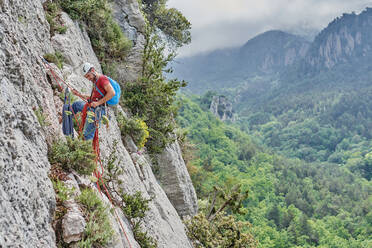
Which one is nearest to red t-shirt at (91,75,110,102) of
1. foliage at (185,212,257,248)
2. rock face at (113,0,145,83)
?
rock face at (113,0,145,83)

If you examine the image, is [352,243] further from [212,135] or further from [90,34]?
[90,34]

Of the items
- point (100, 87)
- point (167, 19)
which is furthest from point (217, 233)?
point (167, 19)

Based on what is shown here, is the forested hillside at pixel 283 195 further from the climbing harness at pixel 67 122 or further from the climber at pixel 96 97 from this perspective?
the climbing harness at pixel 67 122

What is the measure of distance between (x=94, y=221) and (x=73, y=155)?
112 centimetres

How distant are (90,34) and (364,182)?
110000 mm

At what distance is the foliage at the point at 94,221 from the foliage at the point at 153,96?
6.79 m

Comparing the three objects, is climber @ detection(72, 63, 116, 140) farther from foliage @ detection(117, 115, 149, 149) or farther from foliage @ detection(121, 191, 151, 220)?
foliage @ detection(117, 115, 149, 149)

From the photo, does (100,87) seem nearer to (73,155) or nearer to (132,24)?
(73,155)

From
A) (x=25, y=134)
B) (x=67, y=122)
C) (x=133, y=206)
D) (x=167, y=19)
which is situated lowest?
(x=133, y=206)

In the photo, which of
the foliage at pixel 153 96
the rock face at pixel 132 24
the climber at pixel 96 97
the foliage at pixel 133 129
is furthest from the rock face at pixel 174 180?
the climber at pixel 96 97

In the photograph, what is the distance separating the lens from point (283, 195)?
230 feet

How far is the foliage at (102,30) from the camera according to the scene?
9.62 metres

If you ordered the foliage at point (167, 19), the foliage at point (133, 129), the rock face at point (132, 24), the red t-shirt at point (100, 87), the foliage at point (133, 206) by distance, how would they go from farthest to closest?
the foliage at point (167, 19), the rock face at point (132, 24), the foliage at point (133, 129), the foliage at point (133, 206), the red t-shirt at point (100, 87)

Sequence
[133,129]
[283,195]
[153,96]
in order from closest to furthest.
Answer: [133,129], [153,96], [283,195]
